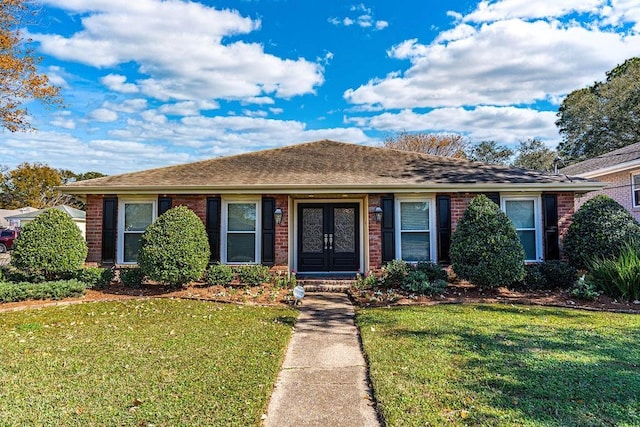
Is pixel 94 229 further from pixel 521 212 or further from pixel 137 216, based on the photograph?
pixel 521 212

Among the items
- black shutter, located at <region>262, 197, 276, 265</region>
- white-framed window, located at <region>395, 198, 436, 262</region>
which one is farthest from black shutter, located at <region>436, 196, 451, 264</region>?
black shutter, located at <region>262, 197, 276, 265</region>

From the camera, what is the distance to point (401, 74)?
20844 millimetres

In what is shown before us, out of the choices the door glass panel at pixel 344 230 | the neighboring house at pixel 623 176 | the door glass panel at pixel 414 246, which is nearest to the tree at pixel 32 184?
the door glass panel at pixel 344 230

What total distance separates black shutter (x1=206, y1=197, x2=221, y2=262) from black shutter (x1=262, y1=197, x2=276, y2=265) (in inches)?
48.4

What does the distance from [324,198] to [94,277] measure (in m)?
6.25

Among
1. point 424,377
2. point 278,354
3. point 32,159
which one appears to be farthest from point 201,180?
point 32,159

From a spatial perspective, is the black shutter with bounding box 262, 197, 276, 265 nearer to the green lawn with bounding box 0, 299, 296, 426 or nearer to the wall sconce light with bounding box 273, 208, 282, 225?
the wall sconce light with bounding box 273, 208, 282, 225

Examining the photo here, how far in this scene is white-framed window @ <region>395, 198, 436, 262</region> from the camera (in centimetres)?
1007

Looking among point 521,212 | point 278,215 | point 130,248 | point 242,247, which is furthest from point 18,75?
point 521,212

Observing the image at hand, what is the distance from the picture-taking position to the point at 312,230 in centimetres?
1125

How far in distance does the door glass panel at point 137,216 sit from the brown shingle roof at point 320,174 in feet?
2.04

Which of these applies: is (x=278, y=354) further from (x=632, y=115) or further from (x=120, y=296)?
(x=632, y=115)

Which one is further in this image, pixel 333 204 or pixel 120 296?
pixel 333 204

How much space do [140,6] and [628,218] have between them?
1254 cm
